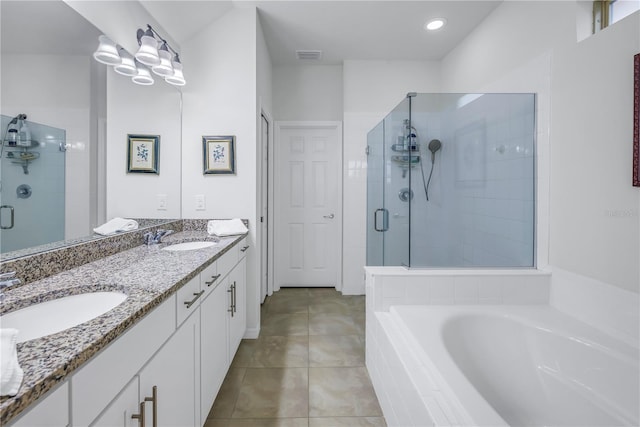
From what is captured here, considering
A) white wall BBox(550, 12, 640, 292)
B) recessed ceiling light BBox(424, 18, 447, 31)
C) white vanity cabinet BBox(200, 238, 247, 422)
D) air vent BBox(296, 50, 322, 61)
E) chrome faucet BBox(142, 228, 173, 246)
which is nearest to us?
white wall BBox(550, 12, 640, 292)

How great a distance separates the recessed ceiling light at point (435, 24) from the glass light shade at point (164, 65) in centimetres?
215

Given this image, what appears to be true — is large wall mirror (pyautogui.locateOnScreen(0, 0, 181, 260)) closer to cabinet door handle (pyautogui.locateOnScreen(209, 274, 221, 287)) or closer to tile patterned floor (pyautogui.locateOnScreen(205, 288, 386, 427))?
cabinet door handle (pyautogui.locateOnScreen(209, 274, 221, 287))

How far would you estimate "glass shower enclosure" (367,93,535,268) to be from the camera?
189cm

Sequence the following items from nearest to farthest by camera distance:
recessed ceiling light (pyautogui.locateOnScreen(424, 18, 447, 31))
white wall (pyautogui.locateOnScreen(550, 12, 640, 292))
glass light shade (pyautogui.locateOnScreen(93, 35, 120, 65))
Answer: white wall (pyautogui.locateOnScreen(550, 12, 640, 292)) → glass light shade (pyautogui.locateOnScreen(93, 35, 120, 65)) → recessed ceiling light (pyautogui.locateOnScreen(424, 18, 447, 31))

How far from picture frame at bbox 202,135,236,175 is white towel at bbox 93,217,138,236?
0.70m

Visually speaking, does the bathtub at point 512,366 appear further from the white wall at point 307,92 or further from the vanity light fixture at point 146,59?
the white wall at point 307,92

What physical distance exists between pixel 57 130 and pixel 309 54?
8.40 ft

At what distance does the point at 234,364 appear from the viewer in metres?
2.00

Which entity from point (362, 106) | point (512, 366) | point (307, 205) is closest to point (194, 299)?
point (512, 366)

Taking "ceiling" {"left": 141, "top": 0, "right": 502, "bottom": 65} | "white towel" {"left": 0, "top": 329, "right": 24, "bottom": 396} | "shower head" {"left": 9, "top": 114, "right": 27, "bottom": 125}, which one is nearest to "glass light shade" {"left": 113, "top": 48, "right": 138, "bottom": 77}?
"ceiling" {"left": 141, "top": 0, "right": 502, "bottom": 65}

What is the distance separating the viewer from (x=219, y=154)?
2346mm

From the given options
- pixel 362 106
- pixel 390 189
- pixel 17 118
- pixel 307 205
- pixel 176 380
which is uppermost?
pixel 362 106

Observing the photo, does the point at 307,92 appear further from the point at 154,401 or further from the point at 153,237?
the point at 154,401

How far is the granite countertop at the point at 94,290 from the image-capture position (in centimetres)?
52
